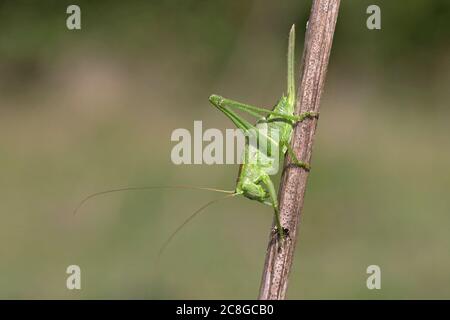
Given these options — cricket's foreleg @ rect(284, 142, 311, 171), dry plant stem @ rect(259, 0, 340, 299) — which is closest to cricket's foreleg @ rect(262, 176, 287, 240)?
dry plant stem @ rect(259, 0, 340, 299)

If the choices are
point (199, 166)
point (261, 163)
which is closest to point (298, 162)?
point (261, 163)

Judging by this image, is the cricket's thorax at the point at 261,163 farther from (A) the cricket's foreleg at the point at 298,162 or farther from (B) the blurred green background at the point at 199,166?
(B) the blurred green background at the point at 199,166

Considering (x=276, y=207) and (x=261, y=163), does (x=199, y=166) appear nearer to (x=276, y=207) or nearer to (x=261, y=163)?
(x=261, y=163)

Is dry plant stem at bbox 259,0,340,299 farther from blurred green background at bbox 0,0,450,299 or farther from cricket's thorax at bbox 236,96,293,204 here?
blurred green background at bbox 0,0,450,299

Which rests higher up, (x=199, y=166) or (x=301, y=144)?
(x=301, y=144)

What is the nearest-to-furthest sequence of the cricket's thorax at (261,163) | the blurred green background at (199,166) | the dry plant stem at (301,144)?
the dry plant stem at (301,144), the cricket's thorax at (261,163), the blurred green background at (199,166)

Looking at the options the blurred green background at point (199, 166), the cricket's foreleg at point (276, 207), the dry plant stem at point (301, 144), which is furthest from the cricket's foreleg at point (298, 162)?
the blurred green background at point (199, 166)
